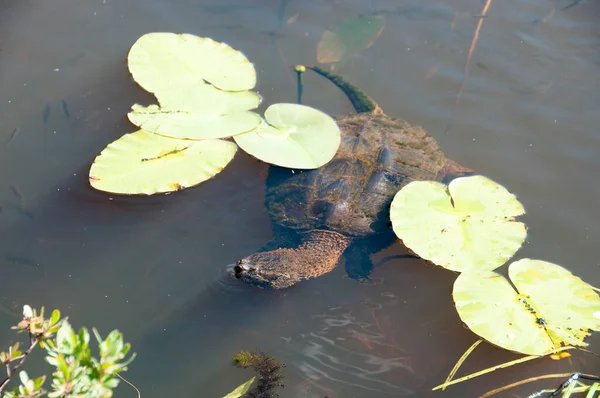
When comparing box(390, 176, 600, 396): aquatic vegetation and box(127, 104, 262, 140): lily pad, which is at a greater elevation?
box(127, 104, 262, 140): lily pad

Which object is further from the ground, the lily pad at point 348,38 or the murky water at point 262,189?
the lily pad at point 348,38

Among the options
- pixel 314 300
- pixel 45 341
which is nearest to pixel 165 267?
pixel 314 300

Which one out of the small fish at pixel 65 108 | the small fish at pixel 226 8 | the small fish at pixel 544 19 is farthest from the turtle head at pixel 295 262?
the small fish at pixel 544 19

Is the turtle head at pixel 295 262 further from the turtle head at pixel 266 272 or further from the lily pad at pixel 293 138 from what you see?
the lily pad at pixel 293 138

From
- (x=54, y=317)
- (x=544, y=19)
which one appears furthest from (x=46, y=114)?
(x=544, y=19)

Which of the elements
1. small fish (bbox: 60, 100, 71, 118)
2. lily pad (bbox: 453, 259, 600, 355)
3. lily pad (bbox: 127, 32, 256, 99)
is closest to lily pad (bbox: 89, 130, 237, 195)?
lily pad (bbox: 127, 32, 256, 99)

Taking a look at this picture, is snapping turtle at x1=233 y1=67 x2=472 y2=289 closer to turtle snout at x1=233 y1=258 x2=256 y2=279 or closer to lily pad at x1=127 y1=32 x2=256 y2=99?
turtle snout at x1=233 y1=258 x2=256 y2=279

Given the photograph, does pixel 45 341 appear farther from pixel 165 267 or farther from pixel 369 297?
pixel 369 297
